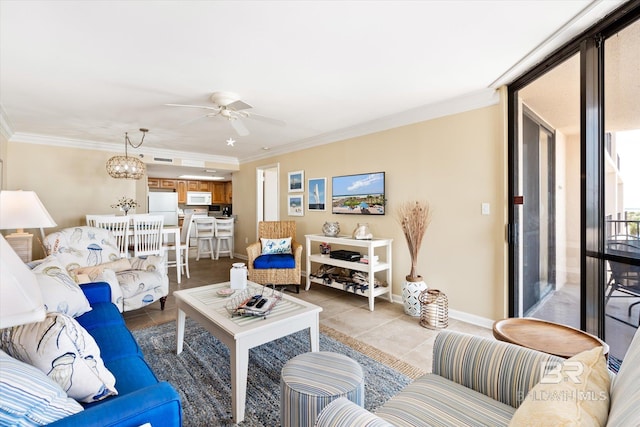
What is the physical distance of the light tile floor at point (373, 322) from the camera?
7.98 feet

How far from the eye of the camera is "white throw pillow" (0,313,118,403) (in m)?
0.99

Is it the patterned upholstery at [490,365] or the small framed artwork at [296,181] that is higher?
the small framed artwork at [296,181]

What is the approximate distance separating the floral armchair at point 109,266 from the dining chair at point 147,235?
73cm

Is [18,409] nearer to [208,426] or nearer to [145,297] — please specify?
[208,426]

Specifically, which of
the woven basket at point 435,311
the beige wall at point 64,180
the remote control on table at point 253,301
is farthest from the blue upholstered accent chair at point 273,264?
the beige wall at point 64,180

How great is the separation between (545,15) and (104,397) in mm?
2867

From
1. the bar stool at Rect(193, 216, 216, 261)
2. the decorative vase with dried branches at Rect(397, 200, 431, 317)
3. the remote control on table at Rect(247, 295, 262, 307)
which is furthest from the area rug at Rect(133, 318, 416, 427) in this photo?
the bar stool at Rect(193, 216, 216, 261)

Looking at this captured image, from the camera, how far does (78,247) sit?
9.86 ft

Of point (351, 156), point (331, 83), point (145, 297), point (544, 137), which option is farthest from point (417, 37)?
point (145, 297)

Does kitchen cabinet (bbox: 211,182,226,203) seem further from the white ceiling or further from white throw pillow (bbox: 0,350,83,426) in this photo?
white throw pillow (bbox: 0,350,83,426)

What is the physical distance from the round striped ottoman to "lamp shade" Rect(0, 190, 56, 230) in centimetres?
261

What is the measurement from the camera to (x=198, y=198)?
8938 millimetres

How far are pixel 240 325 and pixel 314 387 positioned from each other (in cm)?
65

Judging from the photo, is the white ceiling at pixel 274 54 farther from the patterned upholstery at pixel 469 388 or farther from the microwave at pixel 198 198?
the microwave at pixel 198 198
